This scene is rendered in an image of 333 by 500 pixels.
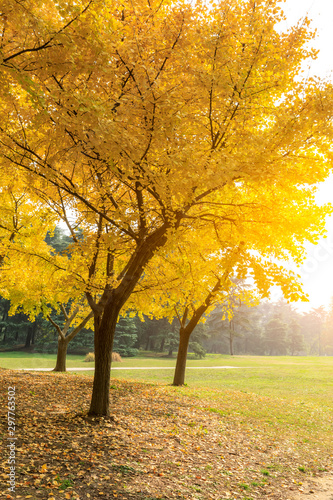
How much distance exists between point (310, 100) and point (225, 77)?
150cm

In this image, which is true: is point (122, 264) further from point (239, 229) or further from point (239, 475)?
point (239, 475)

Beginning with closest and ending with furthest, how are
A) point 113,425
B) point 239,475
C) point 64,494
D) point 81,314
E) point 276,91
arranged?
point 64,494
point 239,475
point 276,91
point 113,425
point 81,314

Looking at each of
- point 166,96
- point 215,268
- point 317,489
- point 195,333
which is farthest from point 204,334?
point 166,96

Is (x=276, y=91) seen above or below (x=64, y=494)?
above

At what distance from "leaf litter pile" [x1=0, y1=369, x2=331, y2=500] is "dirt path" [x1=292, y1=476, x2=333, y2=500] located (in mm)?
45

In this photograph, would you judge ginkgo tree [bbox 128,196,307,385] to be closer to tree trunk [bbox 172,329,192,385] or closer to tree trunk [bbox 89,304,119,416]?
tree trunk [bbox 172,329,192,385]

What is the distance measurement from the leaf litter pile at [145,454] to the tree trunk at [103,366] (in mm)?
253

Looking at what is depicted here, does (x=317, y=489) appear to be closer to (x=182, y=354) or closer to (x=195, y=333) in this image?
(x=182, y=354)

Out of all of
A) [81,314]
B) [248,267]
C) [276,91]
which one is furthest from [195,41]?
[81,314]

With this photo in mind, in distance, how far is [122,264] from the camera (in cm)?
891

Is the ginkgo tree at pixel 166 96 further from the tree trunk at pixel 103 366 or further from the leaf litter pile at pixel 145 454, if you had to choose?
the leaf litter pile at pixel 145 454

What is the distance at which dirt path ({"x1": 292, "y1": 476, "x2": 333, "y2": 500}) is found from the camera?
14.7ft

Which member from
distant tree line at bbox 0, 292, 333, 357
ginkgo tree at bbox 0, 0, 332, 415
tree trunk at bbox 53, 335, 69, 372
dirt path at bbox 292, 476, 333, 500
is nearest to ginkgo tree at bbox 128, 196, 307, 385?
ginkgo tree at bbox 0, 0, 332, 415

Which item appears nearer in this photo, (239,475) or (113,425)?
(239,475)
